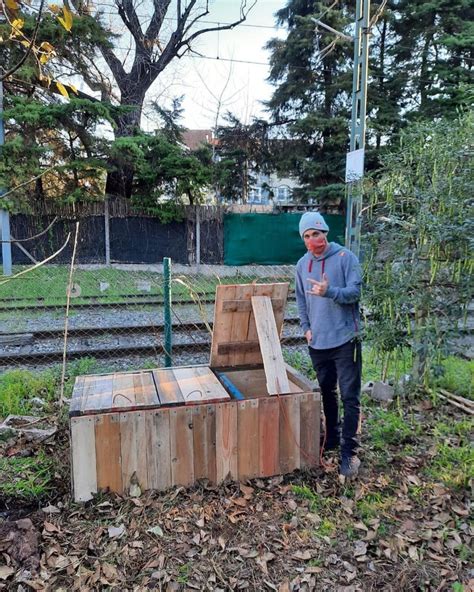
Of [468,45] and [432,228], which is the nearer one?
[432,228]

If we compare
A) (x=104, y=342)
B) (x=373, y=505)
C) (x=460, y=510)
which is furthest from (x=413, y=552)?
(x=104, y=342)

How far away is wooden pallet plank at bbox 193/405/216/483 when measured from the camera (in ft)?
9.73

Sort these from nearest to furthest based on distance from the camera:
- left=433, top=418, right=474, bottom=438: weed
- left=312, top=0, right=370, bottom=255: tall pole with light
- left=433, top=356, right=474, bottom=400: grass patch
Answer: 1. left=433, top=418, right=474, bottom=438: weed
2. left=433, top=356, right=474, bottom=400: grass patch
3. left=312, top=0, right=370, bottom=255: tall pole with light

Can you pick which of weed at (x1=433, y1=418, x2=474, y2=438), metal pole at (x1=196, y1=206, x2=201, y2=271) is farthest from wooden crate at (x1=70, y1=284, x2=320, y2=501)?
metal pole at (x1=196, y1=206, x2=201, y2=271)

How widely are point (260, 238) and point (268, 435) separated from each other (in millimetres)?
13034

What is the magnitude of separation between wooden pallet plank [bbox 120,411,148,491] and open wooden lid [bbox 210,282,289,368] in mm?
975

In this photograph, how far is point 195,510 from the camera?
110 inches

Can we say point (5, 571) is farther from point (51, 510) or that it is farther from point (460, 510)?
point (460, 510)

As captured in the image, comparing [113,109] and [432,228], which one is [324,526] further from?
[113,109]

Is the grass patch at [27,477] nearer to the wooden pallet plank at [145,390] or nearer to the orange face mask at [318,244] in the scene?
the wooden pallet plank at [145,390]

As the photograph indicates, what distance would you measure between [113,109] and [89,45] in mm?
2818

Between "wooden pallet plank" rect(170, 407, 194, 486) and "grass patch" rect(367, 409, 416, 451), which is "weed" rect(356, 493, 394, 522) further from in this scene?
"wooden pallet plank" rect(170, 407, 194, 486)

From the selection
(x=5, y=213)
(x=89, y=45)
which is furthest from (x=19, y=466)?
(x=89, y=45)

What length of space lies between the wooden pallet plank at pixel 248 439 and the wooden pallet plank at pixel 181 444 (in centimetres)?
34
